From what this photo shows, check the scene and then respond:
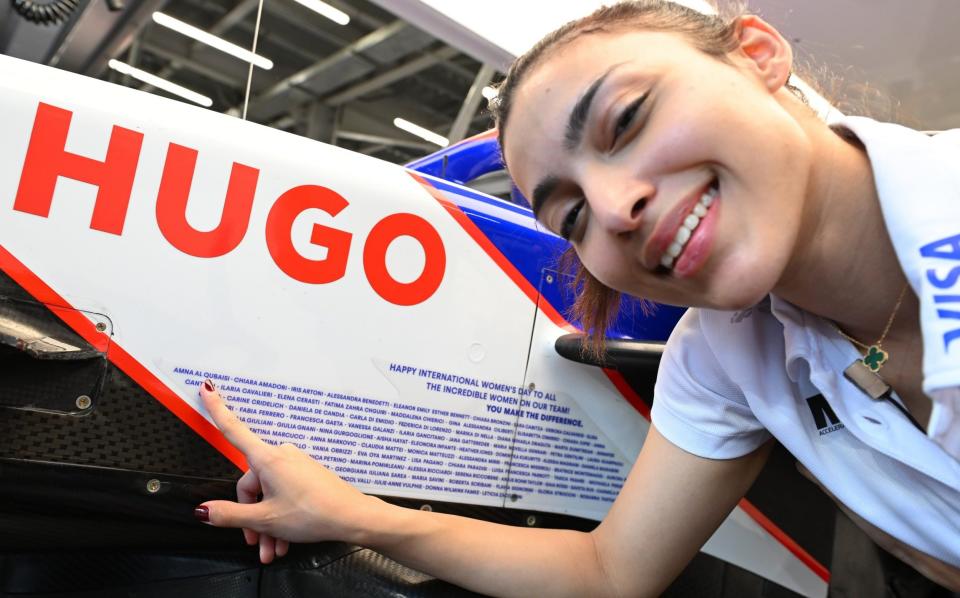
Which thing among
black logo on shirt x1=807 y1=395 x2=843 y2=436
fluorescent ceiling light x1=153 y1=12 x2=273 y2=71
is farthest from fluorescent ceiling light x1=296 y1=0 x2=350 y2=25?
black logo on shirt x1=807 y1=395 x2=843 y2=436

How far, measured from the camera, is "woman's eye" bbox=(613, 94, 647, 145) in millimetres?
704

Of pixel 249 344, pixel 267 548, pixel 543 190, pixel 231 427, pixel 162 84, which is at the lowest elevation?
pixel 267 548

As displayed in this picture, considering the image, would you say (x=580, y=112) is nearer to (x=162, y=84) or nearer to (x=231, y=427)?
(x=231, y=427)

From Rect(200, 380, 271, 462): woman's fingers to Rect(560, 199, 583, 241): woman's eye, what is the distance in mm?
462

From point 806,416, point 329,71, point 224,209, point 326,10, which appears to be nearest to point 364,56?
point 329,71

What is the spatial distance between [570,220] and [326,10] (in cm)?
601

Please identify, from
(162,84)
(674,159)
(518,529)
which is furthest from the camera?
(162,84)

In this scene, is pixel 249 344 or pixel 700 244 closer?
pixel 700 244

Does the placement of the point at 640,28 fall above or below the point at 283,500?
above

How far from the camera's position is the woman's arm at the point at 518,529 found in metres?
0.91

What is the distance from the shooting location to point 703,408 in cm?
97

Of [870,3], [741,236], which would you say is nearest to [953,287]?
[741,236]

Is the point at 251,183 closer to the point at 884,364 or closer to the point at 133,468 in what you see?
the point at 133,468

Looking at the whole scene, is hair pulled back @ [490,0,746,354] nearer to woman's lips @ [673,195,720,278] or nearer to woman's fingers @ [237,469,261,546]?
woman's lips @ [673,195,720,278]
